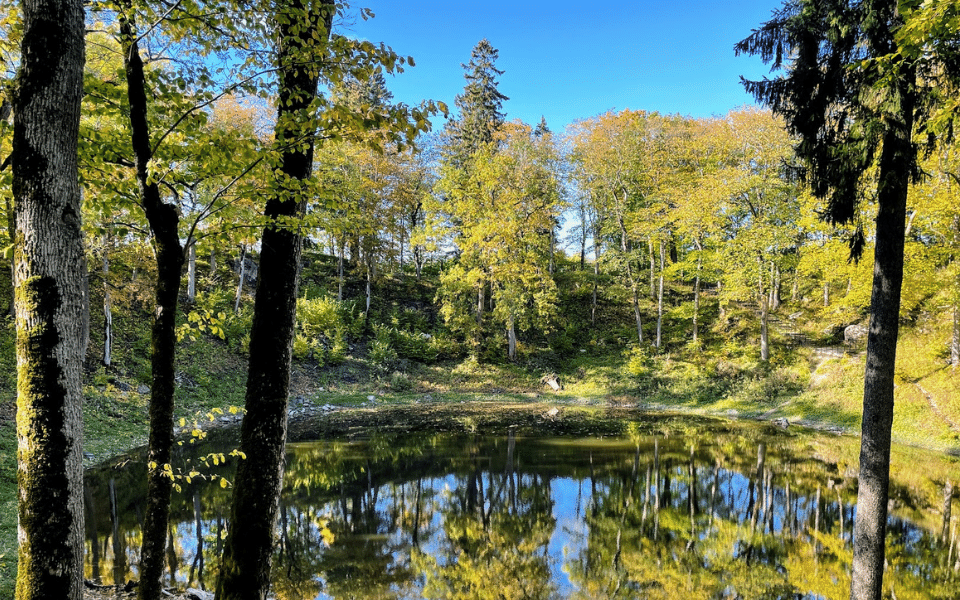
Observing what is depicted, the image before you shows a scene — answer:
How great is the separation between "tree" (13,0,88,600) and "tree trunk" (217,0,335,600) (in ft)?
4.69

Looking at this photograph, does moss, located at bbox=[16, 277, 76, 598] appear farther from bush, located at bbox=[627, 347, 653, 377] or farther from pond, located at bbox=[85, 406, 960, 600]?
bush, located at bbox=[627, 347, 653, 377]

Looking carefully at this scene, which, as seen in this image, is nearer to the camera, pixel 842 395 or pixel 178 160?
pixel 178 160

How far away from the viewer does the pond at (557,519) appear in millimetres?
6699

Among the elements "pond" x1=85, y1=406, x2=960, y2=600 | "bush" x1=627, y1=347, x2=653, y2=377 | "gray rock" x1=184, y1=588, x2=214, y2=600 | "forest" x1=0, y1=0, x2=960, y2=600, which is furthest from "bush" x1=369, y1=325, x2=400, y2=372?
"gray rock" x1=184, y1=588, x2=214, y2=600

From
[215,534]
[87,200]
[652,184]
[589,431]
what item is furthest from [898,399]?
[87,200]

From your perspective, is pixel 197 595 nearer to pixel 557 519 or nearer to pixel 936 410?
pixel 557 519

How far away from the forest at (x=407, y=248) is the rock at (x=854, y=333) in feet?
0.48

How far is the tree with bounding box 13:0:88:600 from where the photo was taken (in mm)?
2545

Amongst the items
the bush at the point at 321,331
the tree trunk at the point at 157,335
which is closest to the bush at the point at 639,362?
the bush at the point at 321,331

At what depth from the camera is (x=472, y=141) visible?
3073 centimetres

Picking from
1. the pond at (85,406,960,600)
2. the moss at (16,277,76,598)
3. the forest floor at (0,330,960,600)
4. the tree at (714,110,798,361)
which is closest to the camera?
the moss at (16,277,76,598)

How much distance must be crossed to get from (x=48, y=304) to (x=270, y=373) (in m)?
1.76

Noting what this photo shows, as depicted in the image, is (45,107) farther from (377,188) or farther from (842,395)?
(377,188)

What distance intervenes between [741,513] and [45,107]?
36.9 feet
